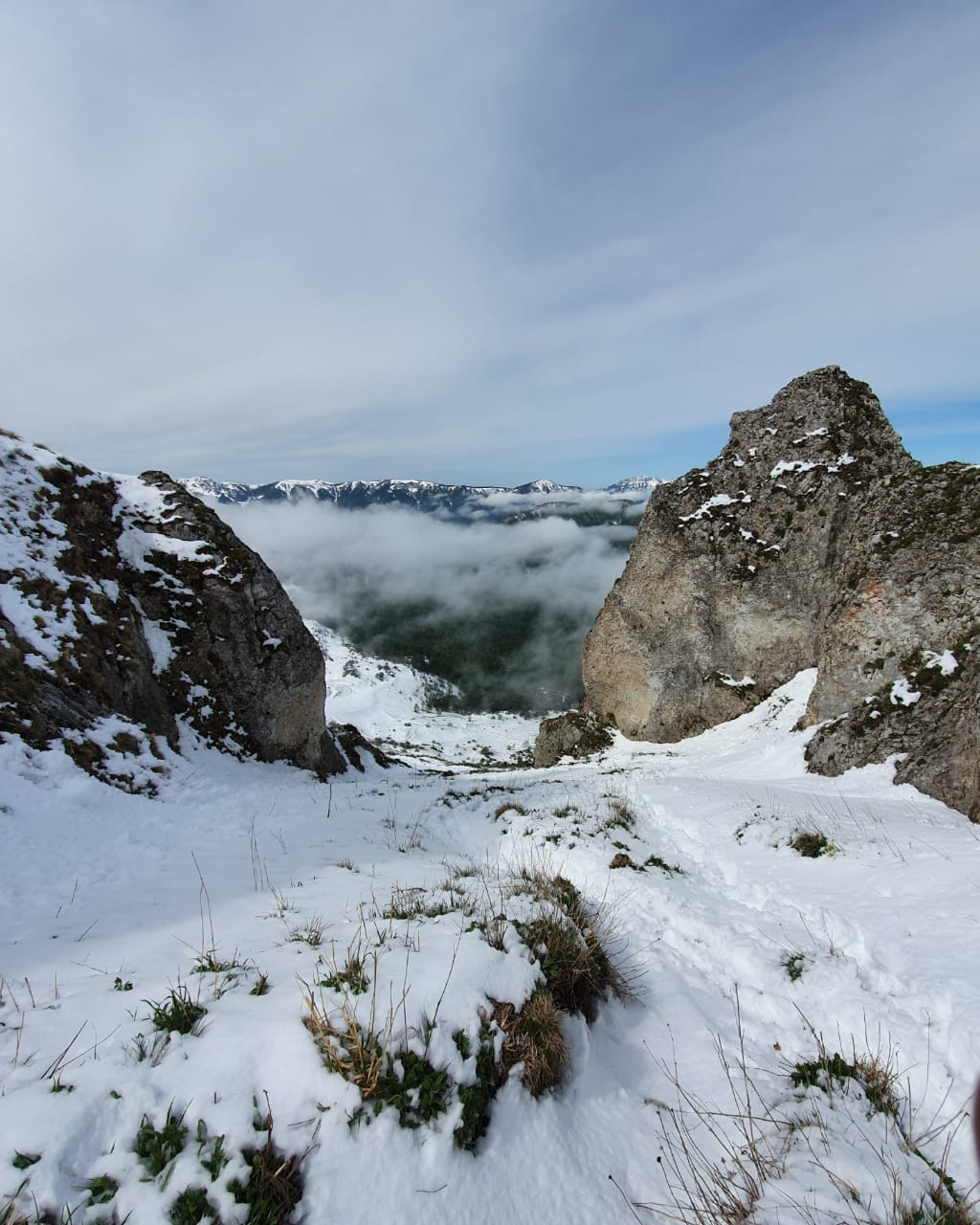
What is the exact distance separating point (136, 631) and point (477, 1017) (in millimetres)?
19882

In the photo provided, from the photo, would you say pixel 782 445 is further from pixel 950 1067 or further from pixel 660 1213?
pixel 660 1213

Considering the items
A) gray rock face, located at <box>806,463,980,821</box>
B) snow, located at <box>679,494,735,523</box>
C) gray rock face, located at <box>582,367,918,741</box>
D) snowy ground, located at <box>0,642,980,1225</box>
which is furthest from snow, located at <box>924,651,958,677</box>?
snow, located at <box>679,494,735,523</box>

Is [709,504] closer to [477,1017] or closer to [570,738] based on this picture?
[570,738]

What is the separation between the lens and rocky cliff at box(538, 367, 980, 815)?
50.7ft

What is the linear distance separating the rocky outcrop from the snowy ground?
14.2 feet

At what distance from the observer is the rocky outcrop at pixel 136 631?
14430 mm

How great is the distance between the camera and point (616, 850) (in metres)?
9.99

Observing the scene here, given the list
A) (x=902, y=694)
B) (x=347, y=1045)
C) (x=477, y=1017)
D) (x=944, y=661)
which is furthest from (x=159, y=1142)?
(x=944, y=661)

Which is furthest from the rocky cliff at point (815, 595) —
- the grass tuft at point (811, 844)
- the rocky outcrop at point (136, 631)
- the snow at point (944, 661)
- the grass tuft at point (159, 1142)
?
the rocky outcrop at point (136, 631)

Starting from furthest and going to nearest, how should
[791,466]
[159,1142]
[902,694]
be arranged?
1. [791,466]
2. [902,694]
3. [159,1142]

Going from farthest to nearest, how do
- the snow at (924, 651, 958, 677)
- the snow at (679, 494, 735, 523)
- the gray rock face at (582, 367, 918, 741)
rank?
the snow at (679, 494, 735, 523) → the gray rock face at (582, 367, 918, 741) → the snow at (924, 651, 958, 677)

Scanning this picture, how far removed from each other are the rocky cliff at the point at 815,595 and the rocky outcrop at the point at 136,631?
20.4 m

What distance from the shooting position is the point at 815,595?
29984mm

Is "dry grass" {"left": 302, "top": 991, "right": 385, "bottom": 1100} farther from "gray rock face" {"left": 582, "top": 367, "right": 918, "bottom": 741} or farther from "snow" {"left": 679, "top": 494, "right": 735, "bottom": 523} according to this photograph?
"snow" {"left": 679, "top": 494, "right": 735, "bottom": 523}
